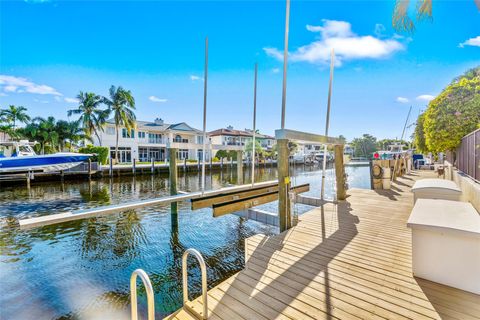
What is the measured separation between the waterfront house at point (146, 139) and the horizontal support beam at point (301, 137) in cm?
2691

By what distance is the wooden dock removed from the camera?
8.20 feet

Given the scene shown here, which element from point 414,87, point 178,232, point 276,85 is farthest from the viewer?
point 414,87

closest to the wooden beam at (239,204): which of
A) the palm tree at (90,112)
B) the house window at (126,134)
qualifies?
the palm tree at (90,112)

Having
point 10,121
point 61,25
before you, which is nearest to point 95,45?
point 61,25

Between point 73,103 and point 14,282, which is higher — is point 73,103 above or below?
above

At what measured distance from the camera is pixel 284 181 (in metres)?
5.23

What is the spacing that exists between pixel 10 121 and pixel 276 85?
38.7m

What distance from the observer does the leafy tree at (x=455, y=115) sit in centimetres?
891

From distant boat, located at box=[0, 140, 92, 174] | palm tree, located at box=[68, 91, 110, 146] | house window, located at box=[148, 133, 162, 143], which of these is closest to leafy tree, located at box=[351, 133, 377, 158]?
house window, located at box=[148, 133, 162, 143]

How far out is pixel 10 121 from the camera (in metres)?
30.5

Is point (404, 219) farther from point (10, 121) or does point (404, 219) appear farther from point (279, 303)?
point (10, 121)

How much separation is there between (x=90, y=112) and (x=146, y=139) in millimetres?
8630

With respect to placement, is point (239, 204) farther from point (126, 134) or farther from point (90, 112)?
point (126, 134)

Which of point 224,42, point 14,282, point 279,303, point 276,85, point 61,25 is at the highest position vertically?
point 61,25
